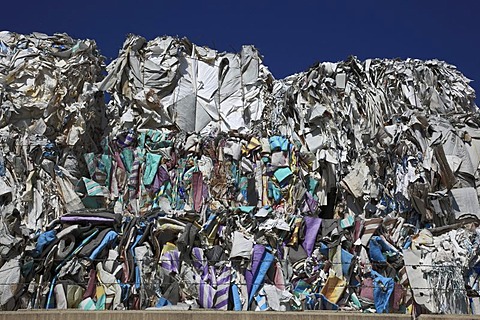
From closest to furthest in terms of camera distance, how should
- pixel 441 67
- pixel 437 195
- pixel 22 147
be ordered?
pixel 437 195 → pixel 22 147 → pixel 441 67

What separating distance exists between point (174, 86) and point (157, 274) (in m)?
→ 6.51

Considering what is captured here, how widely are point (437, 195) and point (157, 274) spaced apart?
556cm

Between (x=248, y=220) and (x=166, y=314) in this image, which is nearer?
(x=166, y=314)

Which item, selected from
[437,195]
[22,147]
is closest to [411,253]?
[437,195]

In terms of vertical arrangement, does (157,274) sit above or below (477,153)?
below

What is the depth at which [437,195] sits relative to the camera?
12430mm

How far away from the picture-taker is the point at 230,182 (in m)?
15.0

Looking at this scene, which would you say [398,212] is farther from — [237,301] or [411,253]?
[237,301]

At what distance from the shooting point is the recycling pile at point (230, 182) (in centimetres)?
1137

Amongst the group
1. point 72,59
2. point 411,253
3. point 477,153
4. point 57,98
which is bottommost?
point 411,253

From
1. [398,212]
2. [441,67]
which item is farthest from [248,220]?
[441,67]

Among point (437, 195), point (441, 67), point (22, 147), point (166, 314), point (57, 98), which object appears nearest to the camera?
point (166, 314)

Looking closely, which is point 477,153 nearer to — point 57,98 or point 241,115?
point 241,115

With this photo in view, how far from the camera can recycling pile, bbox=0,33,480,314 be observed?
448 inches
